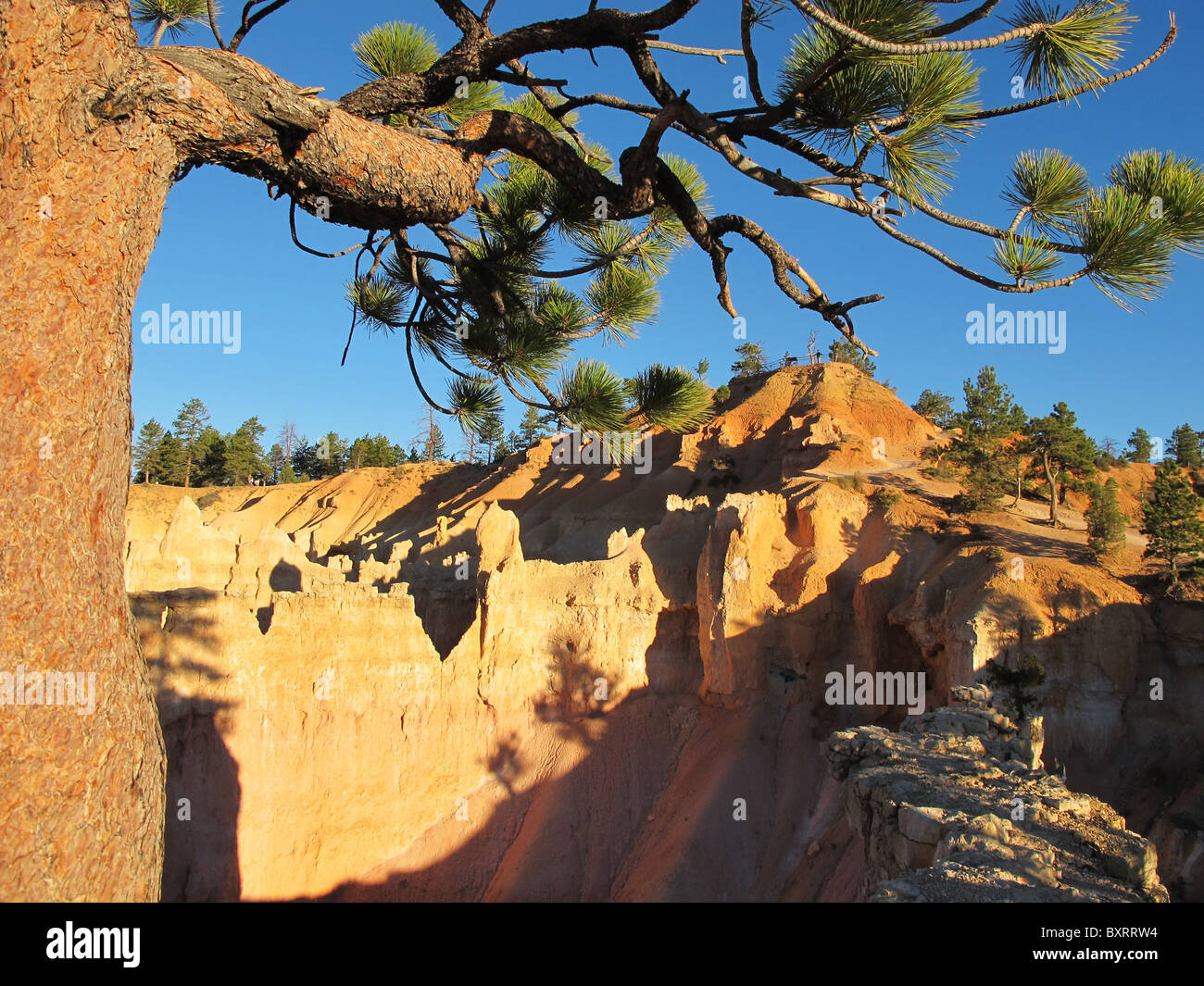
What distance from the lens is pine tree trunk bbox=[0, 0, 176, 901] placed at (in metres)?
2.52

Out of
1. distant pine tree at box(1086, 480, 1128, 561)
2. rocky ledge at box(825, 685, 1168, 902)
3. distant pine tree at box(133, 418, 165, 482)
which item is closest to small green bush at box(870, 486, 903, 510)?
distant pine tree at box(1086, 480, 1128, 561)

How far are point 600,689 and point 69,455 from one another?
54.7 feet

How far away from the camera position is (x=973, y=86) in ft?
13.4

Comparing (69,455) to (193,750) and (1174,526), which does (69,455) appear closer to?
(193,750)

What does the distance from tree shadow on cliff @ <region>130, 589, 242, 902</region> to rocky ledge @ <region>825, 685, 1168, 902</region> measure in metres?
10.3

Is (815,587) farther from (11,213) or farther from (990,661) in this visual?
(11,213)

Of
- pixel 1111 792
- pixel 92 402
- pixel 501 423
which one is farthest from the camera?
pixel 1111 792

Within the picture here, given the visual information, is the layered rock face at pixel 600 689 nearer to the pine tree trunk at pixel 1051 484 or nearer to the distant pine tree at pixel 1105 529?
the distant pine tree at pixel 1105 529

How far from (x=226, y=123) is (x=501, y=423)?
10.6 feet

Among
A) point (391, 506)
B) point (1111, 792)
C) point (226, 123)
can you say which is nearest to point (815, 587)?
point (1111, 792)

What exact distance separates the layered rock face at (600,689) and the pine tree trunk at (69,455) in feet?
36.9

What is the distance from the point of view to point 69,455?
8.73ft

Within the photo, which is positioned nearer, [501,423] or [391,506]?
[501,423]

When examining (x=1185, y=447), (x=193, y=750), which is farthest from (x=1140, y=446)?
(x=193, y=750)
